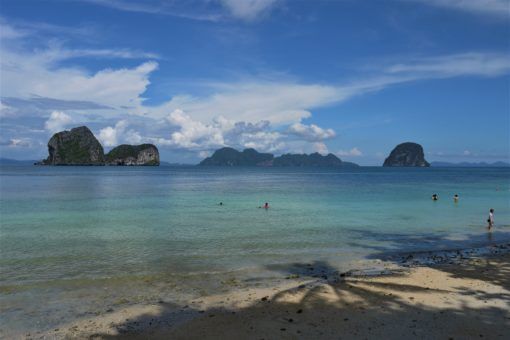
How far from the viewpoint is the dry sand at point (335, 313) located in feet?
37.7

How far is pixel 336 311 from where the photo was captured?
13117 millimetres

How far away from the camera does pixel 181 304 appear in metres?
14.3

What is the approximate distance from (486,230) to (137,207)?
36799 millimetres

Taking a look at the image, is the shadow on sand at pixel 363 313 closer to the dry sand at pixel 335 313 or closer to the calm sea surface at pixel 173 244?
the dry sand at pixel 335 313

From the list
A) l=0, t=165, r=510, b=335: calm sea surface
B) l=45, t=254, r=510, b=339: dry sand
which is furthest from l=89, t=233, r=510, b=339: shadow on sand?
l=0, t=165, r=510, b=335: calm sea surface

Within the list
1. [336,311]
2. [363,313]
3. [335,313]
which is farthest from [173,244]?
[363,313]

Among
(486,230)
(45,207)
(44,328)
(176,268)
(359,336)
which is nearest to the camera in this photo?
(359,336)

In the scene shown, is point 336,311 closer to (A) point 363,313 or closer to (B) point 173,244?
(A) point 363,313

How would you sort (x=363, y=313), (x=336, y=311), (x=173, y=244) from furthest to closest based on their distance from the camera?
(x=173, y=244) → (x=336, y=311) → (x=363, y=313)

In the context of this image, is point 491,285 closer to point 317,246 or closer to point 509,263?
point 509,263

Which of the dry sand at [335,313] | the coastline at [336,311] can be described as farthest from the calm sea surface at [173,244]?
the dry sand at [335,313]

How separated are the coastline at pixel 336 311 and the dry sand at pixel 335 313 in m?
0.03

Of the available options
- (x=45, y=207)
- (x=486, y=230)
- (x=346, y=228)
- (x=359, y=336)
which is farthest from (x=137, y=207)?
(x=359, y=336)

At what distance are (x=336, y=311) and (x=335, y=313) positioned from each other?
0.63 ft
